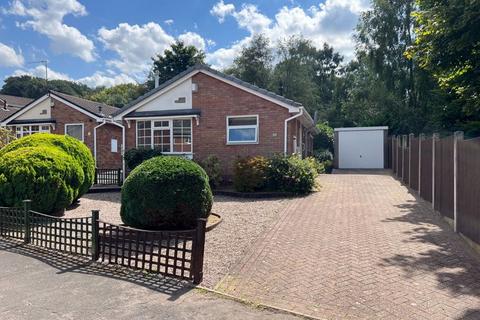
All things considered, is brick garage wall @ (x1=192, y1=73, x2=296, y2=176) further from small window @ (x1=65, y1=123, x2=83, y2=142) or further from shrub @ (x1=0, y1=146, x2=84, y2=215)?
small window @ (x1=65, y1=123, x2=83, y2=142)

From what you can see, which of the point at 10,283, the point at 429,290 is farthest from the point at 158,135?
the point at 429,290

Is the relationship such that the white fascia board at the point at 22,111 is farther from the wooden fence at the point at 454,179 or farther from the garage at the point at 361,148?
the wooden fence at the point at 454,179

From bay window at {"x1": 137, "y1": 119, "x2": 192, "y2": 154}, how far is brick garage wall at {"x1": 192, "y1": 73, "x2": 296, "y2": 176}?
55cm

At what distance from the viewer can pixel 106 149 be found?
23219 millimetres

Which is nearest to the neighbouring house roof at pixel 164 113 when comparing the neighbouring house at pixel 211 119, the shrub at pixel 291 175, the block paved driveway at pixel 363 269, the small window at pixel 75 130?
the neighbouring house at pixel 211 119

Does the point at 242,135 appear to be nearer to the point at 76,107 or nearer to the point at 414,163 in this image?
the point at 414,163

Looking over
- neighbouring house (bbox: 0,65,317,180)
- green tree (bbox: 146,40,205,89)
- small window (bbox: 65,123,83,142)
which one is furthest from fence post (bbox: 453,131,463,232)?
green tree (bbox: 146,40,205,89)

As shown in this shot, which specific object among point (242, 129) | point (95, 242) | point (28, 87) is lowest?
point (95, 242)

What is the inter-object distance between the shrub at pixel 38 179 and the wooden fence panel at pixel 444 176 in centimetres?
906

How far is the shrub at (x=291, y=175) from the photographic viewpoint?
12.8 m

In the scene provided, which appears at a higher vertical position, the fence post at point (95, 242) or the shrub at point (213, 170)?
the shrub at point (213, 170)

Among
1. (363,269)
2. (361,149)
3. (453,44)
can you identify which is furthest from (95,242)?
(361,149)

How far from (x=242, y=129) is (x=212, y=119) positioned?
4.77 ft

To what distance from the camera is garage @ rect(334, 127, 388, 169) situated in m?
24.9
